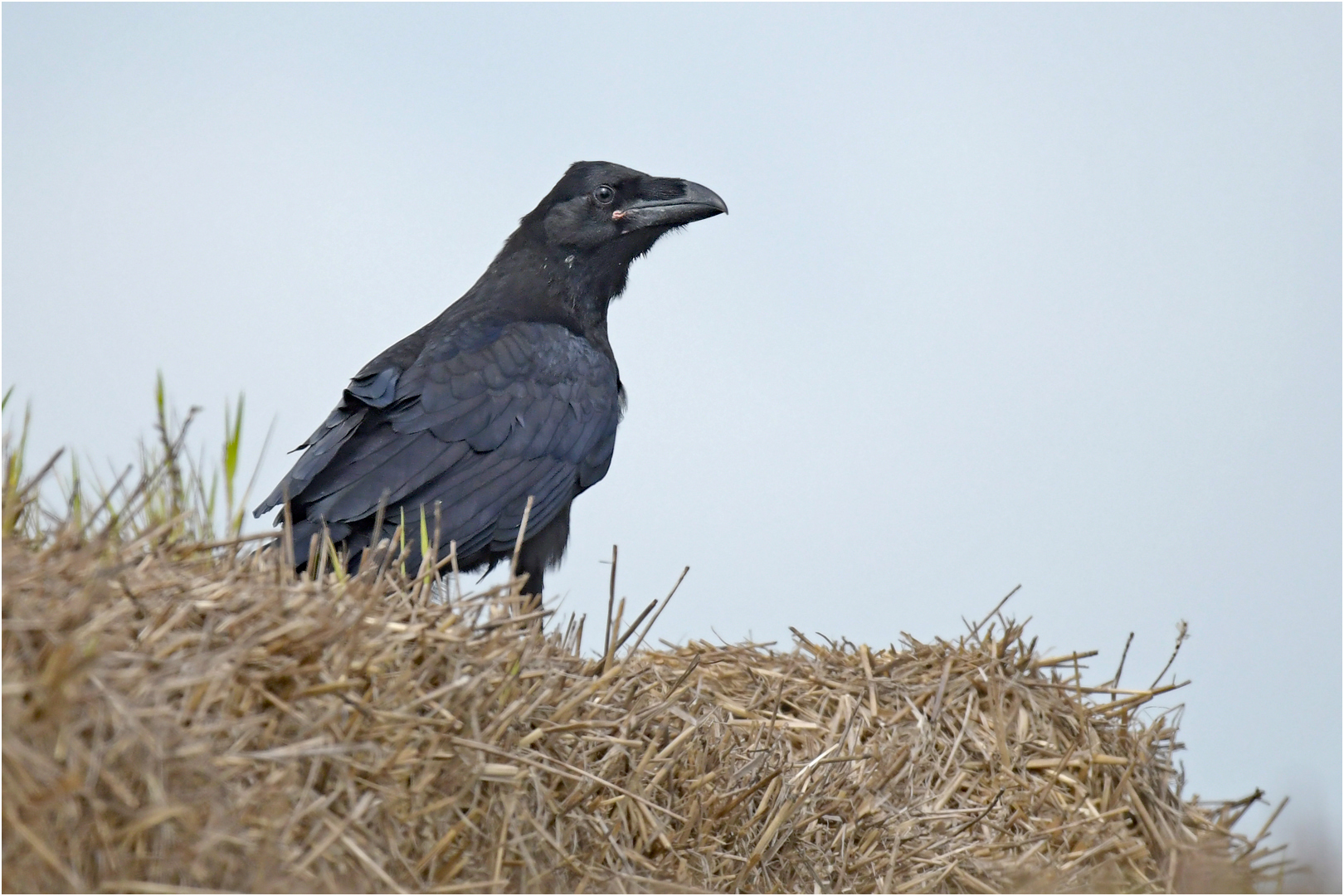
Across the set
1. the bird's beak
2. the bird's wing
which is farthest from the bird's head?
the bird's wing

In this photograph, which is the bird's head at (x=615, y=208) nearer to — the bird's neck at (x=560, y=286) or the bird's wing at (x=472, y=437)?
the bird's neck at (x=560, y=286)

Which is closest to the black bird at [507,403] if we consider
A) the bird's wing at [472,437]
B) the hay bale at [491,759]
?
the bird's wing at [472,437]

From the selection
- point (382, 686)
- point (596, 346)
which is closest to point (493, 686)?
point (382, 686)

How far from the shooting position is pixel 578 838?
307cm

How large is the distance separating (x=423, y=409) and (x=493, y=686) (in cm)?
249

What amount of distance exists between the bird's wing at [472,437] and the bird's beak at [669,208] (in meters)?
0.78

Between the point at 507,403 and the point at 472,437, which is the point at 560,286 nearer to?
the point at 507,403

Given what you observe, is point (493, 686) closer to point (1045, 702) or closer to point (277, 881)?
point (277, 881)

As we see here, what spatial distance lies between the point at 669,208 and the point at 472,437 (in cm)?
180

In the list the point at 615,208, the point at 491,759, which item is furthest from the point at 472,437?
the point at 491,759

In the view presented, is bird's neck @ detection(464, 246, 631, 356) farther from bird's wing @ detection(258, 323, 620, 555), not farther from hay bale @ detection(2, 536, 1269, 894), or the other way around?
hay bale @ detection(2, 536, 1269, 894)

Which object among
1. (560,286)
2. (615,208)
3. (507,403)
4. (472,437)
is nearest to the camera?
(472,437)

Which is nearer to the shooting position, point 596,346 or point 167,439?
point 167,439

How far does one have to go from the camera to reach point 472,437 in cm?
528
